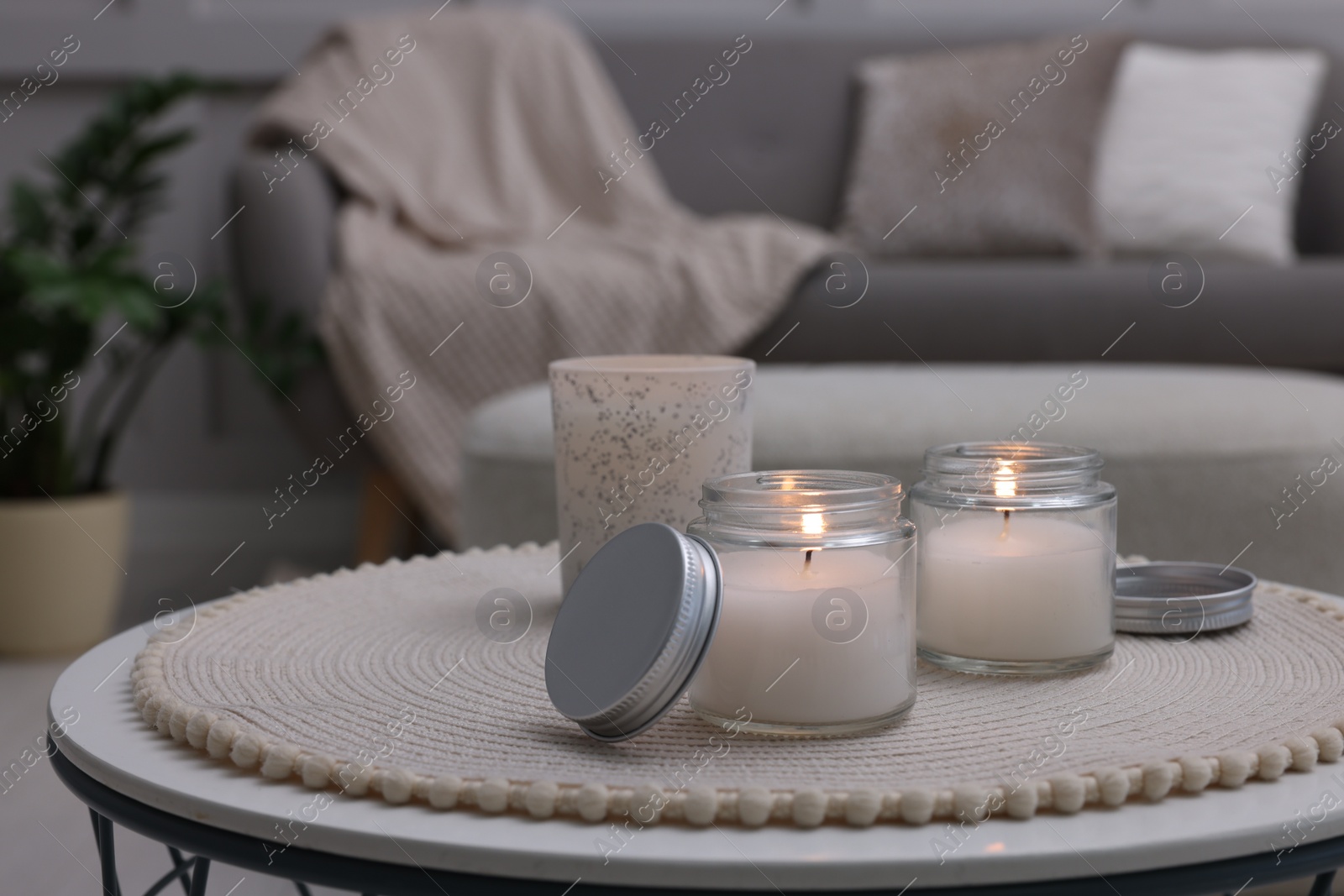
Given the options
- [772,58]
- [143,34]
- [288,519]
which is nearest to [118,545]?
[288,519]

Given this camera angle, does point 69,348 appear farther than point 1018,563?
Yes

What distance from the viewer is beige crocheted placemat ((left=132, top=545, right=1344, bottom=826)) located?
402 millimetres

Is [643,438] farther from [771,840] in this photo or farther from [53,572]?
[53,572]

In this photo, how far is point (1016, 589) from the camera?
55 centimetres

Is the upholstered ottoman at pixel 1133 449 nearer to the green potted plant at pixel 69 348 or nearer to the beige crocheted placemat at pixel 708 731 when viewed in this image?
the beige crocheted placemat at pixel 708 731

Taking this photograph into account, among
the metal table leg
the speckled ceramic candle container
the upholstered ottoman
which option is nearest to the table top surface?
the metal table leg

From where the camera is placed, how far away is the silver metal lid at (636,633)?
441 millimetres

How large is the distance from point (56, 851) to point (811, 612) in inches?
44.1

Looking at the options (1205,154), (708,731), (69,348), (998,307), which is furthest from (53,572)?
(1205,154)

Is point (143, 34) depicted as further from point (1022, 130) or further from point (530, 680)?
point (530, 680)

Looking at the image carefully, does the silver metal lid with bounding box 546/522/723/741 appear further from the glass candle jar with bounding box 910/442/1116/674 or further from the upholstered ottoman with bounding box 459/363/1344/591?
the upholstered ottoman with bounding box 459/363/1344/591

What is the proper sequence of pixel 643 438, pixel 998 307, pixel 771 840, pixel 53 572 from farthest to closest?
pixel 998 307 < pixel 53 572 < pixel 643 438 < pixel 771 840

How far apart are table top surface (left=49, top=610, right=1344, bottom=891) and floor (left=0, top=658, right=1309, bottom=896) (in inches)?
31.4

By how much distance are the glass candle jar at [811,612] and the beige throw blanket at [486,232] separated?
5.36ft
